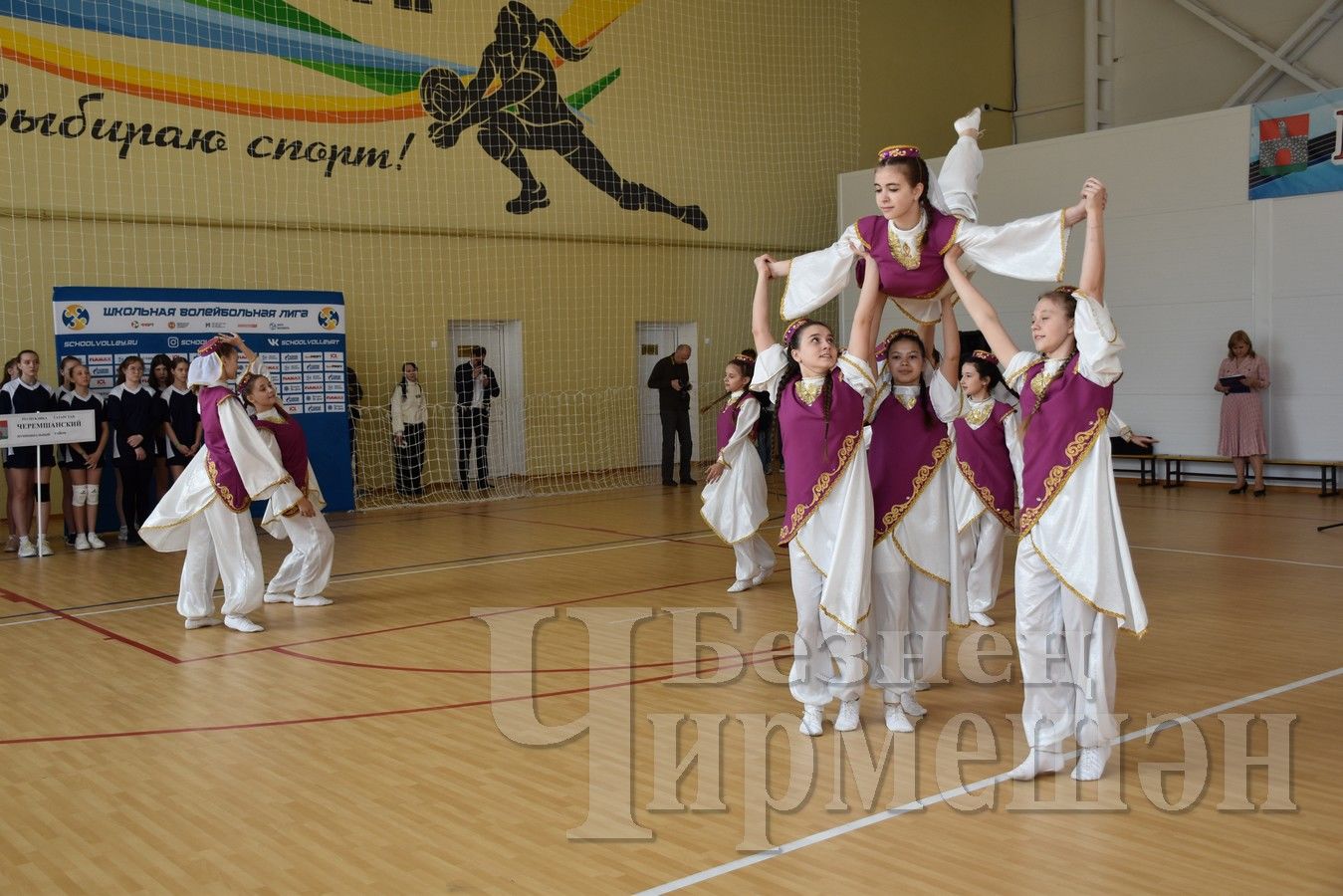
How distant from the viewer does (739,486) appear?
863 cm

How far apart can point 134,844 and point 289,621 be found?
3.96 metres

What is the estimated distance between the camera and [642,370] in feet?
60.6

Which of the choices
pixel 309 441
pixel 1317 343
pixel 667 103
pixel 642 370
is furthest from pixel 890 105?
pixel 309 441

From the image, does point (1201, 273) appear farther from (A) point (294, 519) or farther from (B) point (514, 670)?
(B) point (514, 670)

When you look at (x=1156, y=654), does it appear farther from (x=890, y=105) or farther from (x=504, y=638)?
(x=890, y=105)

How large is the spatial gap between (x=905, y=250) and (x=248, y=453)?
462cm

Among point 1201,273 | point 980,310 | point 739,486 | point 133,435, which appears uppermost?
point 1201,273

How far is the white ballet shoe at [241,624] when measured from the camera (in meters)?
7.55

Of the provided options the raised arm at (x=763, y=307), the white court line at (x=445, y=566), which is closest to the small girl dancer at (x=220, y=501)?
the white court line at (x=445, y=566)

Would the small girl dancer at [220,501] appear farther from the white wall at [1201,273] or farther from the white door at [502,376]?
the white wall at [1201,273]

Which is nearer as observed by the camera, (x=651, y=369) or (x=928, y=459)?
(x=928, y=459)

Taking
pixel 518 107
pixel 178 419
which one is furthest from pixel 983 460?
pixel 518 107

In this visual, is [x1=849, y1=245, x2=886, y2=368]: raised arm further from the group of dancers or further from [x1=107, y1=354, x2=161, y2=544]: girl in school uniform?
[x1=107, y1=354, x2=161, y2=544]: girl in school uniform

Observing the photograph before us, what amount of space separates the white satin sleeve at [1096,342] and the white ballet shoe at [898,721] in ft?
5.55
